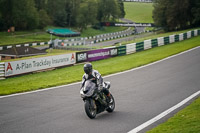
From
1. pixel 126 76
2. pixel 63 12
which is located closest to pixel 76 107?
pixel 126 76

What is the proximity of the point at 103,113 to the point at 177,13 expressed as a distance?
204 ft

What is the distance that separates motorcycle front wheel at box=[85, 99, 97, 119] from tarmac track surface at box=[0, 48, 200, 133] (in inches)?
7.2

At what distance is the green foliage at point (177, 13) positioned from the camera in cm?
6919

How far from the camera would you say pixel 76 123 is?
32.3 ft

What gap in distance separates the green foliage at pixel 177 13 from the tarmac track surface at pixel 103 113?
52.5 metres

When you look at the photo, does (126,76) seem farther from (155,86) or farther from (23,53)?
(23,53)

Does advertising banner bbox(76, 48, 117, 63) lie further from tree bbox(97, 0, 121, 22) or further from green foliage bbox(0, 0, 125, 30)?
tree bbox(97, 0, 121, 22)

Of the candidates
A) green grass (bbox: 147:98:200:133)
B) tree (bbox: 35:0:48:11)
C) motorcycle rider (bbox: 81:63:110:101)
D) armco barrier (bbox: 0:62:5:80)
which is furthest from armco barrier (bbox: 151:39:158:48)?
tree (bbox: 35:0:48:11)

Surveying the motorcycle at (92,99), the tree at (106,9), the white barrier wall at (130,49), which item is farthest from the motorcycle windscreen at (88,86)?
the tree at (106,9)

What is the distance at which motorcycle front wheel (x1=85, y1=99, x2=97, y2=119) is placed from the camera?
33.2ft

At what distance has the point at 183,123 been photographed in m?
9.17

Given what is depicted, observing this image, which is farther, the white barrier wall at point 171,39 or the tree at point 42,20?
the tree at point 42,20

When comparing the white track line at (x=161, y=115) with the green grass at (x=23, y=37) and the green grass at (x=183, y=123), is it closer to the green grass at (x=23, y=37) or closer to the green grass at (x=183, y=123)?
the green grass at (x=183, y=123)

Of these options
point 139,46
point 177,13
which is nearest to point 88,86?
point 139,46
